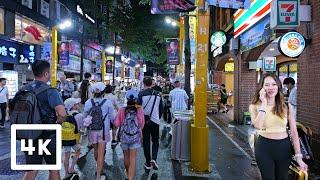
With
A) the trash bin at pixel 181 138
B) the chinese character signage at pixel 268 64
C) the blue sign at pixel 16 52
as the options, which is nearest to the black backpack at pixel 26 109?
the trash bin at pixel 181 138

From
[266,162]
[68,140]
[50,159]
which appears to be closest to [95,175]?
[68,140]

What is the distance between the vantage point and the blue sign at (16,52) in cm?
2175

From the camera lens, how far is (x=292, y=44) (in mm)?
9000

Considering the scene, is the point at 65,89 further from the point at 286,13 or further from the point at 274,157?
the point at 274,157

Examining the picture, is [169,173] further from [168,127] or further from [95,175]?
[168,127]

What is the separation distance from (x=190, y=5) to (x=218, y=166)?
3.41 metres

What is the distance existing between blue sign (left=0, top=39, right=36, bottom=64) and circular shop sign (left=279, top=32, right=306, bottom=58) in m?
15.9

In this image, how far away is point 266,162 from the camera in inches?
181

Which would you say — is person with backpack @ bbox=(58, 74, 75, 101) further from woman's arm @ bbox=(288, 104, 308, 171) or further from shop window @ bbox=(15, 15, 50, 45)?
woman's arm @ bbox=(288, 104, 308, 171)

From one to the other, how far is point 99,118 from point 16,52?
1776 cm

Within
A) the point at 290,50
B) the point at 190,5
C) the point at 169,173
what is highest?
the point at 190,5

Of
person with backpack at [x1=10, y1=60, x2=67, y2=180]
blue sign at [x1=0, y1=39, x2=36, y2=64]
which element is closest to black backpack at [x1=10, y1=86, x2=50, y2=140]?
person with backpack at [x1=10, y1=60, x2=67, y2=180]

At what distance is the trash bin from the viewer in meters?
9.36

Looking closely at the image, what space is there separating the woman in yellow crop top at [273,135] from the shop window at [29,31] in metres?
19.7
